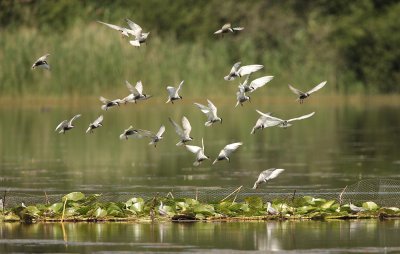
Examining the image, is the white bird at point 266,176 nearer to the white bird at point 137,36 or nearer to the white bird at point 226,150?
the white bird at point 226,150

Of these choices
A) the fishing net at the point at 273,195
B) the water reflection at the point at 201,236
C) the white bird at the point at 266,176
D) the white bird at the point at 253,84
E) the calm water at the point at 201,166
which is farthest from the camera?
the white bird at the point at 253,84

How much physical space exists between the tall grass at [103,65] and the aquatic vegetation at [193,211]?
103 feet

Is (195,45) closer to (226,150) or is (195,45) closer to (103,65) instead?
(103,65)

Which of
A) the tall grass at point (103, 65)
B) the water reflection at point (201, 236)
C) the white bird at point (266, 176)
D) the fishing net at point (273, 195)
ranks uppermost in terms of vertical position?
the tall grass at point (103, 65)

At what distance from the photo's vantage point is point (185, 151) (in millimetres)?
34438

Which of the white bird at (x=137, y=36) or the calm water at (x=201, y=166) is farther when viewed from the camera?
the white bird at (x=137, y=36)

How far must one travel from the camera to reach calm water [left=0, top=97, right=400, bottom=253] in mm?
17391

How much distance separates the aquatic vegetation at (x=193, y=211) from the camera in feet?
64.0

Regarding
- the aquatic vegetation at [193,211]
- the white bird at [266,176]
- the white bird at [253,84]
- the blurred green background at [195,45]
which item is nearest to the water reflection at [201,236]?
the aquatic vegetation at [193,211]

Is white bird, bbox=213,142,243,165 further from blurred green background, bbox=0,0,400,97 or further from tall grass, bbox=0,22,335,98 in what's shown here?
blurred green background, bbox=0,0,400,97

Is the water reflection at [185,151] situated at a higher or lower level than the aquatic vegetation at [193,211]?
higher

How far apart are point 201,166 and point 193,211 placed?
10.6m

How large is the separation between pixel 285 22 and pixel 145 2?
593cm

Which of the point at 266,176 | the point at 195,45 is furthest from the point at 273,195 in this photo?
the point at 195,45
